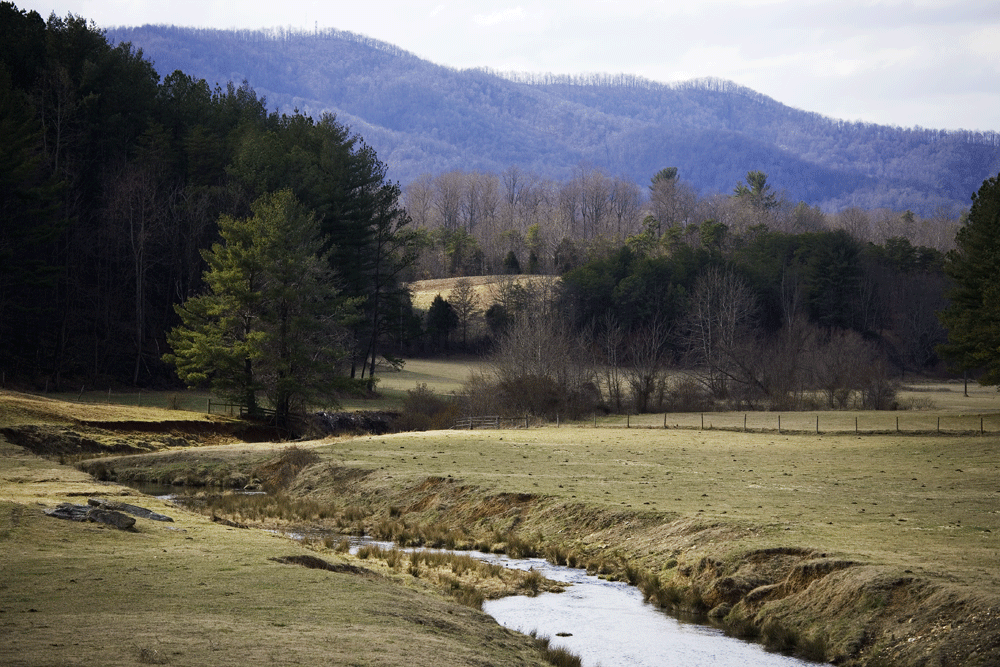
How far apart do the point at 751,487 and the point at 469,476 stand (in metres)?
9.38

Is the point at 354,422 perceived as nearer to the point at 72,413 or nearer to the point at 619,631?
the point at 72,413

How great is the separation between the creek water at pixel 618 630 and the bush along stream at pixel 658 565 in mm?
419

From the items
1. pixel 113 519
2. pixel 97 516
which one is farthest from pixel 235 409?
pixel 113 519

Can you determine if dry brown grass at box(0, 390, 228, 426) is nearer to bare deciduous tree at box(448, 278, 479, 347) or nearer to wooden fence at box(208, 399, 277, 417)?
wooden fence at box(208, 399, 277, 417)

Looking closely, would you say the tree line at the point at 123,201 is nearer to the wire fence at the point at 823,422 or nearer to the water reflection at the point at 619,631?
the wire fence at the point at 823,422

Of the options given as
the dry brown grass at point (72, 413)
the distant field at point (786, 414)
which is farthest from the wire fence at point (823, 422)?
the dry brown grass at point (72, 413)

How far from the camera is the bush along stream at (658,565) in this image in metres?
15.8

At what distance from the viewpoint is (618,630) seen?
17594 millimetres

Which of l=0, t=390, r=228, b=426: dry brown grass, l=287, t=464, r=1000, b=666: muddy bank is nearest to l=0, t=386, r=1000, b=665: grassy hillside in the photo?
l=287, t=464, r=1000, b=666: muddy bank

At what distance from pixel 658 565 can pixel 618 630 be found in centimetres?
464

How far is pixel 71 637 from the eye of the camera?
11359 millimetres

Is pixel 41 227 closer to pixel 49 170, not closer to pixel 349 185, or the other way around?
pixel 49 170

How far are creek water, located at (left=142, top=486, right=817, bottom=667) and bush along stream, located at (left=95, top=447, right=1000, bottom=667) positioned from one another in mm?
419

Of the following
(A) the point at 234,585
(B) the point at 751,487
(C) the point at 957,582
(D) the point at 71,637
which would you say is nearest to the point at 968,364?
(B) the point at 751,487
